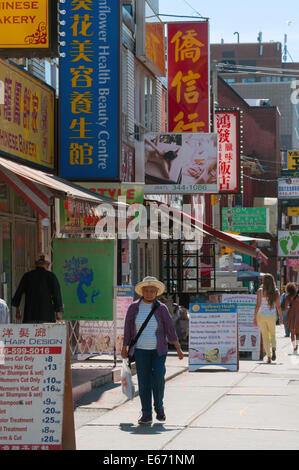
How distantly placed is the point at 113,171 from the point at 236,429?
29.7 feet

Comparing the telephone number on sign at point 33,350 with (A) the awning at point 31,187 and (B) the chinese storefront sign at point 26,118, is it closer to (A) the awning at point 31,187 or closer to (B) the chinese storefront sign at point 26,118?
(A) the awning at point 31,187

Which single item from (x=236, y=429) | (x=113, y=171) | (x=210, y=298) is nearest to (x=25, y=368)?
(x=236, y=429)

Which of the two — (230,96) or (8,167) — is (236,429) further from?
(230,96)

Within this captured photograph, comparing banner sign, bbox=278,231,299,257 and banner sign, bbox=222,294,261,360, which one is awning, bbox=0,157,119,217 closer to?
banner sign, bbox=222,294,261,360

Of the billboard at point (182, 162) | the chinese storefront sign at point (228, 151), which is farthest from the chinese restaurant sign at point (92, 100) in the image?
the chinese storefront sign at point (228, 151)

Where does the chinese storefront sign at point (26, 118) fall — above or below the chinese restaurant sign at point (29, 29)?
below

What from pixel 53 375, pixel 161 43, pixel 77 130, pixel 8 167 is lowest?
pixel 53 375

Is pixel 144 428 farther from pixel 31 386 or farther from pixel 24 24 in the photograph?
pixel 24 24

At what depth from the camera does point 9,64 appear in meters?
16.2

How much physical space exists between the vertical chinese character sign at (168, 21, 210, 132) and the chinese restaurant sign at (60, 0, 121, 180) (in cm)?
759

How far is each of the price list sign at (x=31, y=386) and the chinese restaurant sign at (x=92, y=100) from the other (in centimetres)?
1035

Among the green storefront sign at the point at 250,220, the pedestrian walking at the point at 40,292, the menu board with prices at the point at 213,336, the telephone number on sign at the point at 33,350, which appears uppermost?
the green storefront sign at the point at 250,220

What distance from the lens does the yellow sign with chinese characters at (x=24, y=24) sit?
14992 millimetres

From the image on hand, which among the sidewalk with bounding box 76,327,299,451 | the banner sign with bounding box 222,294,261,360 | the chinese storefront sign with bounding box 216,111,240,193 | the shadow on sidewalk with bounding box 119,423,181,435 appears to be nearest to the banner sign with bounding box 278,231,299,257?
the chinese storefront sign with bounding box 216,111,240,193
